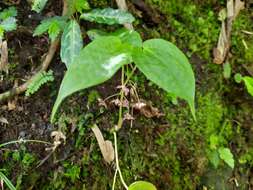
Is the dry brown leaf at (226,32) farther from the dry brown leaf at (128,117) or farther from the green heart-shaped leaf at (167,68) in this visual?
the green heart-shaped leaf at (167,68)

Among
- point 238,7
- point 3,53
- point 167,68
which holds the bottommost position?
point 238,7

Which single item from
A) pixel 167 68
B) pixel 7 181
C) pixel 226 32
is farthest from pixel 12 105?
pixel 226 32

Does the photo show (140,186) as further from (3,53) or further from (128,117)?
(3,53)

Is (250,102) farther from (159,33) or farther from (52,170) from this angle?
(52,170)

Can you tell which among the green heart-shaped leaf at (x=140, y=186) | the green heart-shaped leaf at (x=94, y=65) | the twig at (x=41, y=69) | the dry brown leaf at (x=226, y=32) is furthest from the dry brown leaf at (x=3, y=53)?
the dry brown leaf at (x=226, y=32)

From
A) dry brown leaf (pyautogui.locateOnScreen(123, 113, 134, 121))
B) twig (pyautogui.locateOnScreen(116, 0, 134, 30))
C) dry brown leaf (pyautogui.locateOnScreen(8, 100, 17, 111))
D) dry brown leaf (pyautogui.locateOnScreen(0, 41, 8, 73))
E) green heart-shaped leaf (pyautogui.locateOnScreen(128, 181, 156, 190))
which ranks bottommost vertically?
green heart-shaped leaf (pyautogui.locateOnScreen(128, 181, 156, 190))

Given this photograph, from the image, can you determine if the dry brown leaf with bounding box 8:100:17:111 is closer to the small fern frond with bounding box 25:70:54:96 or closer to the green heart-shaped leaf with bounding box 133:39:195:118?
the small fern frond with bounding box 25:70:54:96

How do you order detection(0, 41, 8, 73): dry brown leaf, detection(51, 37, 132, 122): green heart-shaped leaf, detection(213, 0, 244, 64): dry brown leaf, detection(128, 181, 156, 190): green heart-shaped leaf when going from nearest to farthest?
detection(51, 37, 132, 122): green heart-shaped leaf
detection(128, 181, 156, 190): green heart-shaped leaf
detection(0, 41, 8, 73): dry brown leaf
detection(213, 0, 244, 64): dry brown leaf

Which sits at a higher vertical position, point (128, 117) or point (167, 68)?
point (167, 68)

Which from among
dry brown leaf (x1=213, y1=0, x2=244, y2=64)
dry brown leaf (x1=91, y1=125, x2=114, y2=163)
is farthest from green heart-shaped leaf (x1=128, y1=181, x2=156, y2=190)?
dry brown leaf (x1=213, y1=0, x2=244, y2=64)
